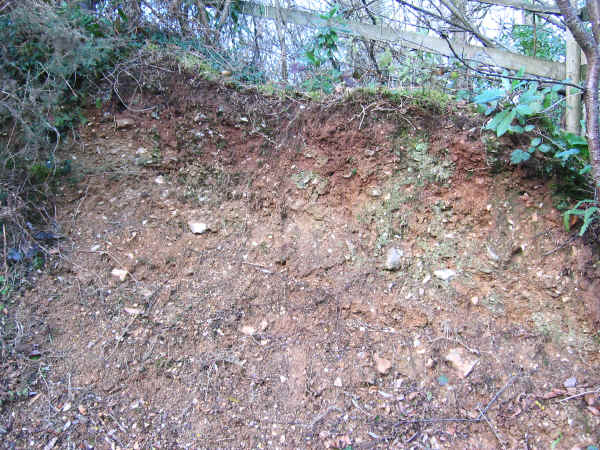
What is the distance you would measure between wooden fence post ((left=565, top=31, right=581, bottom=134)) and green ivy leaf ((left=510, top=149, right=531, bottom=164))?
26.0 inches

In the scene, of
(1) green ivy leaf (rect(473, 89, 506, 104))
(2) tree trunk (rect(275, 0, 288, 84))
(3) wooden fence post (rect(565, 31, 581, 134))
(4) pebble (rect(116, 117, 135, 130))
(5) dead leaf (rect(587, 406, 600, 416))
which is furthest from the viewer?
(2) tree trunk (rect(275, 0, 288, 84))

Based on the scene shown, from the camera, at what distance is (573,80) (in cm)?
260

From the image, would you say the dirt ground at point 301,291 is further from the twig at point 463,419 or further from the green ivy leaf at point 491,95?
the green ivy leaf at point 491,95

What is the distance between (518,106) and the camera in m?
2.18

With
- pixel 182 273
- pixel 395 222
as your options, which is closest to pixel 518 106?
pixel 395 222

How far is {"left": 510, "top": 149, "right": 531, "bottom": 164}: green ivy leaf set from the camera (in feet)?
7.38

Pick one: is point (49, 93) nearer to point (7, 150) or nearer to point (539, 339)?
point (7, 150)

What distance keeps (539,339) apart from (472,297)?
0.41m

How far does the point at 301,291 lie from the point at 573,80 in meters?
2.46

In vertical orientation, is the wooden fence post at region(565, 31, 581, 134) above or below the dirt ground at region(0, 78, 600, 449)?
above

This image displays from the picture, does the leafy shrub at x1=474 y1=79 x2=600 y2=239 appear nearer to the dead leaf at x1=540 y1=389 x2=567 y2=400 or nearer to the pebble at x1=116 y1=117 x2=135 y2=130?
the dead leaf at x1=540 y1=389 x2=567 y2=400

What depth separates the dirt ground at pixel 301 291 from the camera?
6.29ft

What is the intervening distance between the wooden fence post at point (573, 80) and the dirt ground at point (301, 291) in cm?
65

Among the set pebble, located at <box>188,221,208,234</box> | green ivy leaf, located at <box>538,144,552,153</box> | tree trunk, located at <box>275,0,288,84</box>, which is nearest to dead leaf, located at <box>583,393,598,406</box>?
green ivy leaf, located at <box>538,144,552,153</box>
